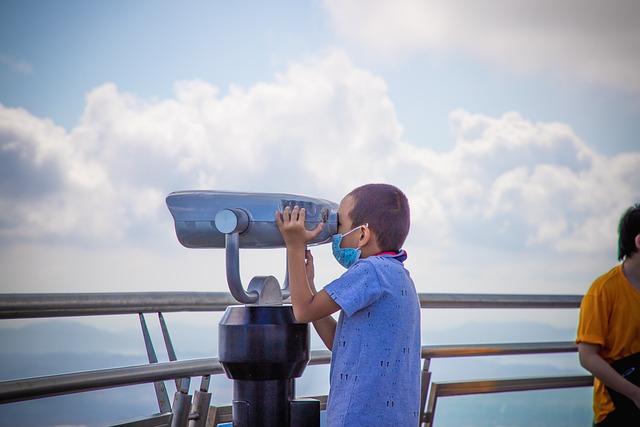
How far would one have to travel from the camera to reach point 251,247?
1682 mm

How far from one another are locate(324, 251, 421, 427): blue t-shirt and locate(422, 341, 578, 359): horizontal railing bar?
4.79ft

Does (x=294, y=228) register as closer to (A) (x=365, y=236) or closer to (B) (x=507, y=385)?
(A) (x=365, y=236)

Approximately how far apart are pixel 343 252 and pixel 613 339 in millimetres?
1286

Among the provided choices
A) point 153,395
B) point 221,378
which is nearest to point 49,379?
point 153,395

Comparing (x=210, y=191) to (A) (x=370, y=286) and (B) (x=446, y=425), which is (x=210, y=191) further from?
(B) (x=446, y=425)

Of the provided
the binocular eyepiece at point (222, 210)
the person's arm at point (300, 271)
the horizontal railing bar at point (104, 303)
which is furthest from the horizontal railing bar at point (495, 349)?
the binocular eyepiece at point (222, 210)

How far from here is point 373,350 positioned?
1.71 m

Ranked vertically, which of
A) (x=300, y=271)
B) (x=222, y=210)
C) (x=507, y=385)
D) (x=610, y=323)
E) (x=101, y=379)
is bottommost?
(x=507, y=385)

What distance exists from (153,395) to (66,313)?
38 cm

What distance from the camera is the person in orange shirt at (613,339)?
8.51 ft

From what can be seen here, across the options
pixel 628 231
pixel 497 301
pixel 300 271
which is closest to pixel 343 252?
pixel 300 271

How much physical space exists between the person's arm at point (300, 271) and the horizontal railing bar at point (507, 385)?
169 cm

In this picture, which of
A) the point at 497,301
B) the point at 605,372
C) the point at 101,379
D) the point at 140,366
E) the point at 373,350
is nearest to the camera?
the point at 373,350

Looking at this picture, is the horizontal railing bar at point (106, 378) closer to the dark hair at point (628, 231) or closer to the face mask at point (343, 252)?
the face mask at point (343, 252)
